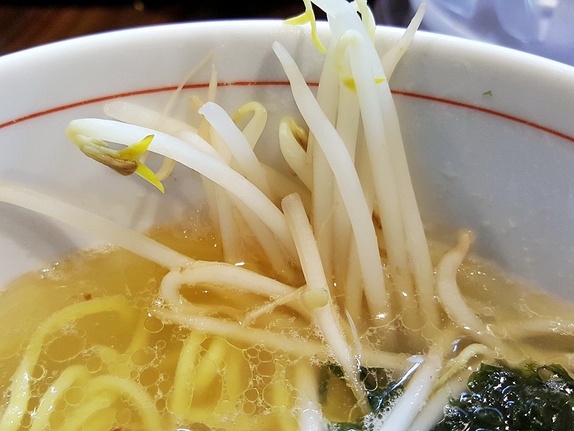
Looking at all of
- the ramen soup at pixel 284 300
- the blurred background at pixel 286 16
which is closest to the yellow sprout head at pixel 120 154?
the ramen soup at pixel 284 300

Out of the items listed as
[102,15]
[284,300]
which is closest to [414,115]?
[284,300]

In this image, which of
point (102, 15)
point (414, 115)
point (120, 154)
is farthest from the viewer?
point (102, 15)

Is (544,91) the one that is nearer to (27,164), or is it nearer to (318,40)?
(318,40)

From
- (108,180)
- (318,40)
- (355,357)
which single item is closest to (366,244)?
(355,357)

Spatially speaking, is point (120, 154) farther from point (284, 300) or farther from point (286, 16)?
point (286, 16)

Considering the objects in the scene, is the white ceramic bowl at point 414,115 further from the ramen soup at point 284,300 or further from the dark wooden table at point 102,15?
the dark wooden table at point 102,15

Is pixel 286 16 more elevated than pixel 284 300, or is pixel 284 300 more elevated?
pixel 286 16

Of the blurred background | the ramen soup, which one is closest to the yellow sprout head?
the ramen soup
